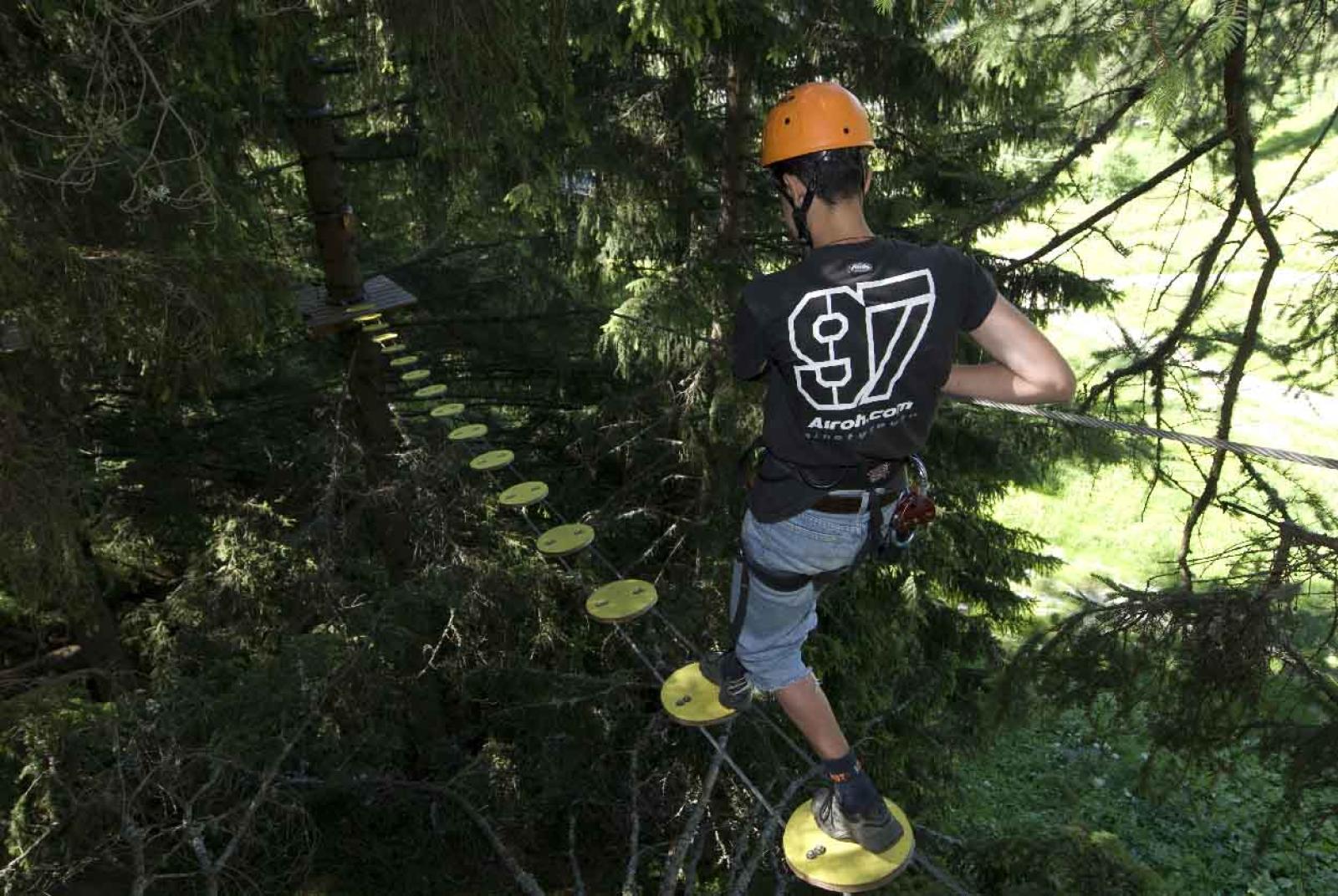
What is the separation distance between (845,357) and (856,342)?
0.15 feet

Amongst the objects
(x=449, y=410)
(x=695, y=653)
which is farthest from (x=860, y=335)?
(x=449, y=410)

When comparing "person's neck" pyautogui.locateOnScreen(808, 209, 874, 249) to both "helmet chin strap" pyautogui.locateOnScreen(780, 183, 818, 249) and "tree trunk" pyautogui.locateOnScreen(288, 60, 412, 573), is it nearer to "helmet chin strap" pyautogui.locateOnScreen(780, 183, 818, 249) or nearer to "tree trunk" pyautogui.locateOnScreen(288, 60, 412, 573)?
"helmet chin strap" pyautogui.locateOnScreen(780, 183, 818, 249)

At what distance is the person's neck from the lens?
2.25 m

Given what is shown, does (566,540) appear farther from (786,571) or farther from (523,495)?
(786,571)

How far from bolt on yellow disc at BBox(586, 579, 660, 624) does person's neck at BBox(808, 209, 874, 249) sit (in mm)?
2027

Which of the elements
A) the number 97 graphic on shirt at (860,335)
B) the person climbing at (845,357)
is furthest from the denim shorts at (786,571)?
the number 97 graphic on shirt at (860,335)

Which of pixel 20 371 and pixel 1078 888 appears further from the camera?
pixel 20 371

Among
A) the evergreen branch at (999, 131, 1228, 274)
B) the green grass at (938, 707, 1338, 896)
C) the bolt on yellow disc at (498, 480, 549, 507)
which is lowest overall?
the green grass at (938, 707, 1338, 896)

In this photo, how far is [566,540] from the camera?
4566 mm

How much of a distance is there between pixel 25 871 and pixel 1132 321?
27.0 meters

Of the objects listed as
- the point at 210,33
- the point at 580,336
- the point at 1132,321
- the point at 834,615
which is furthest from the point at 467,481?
the point at 1132,321

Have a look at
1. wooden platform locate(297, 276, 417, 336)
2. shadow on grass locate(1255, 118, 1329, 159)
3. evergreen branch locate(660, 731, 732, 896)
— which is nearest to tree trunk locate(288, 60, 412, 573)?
wooden platform locate(297, 276, 417, 336)

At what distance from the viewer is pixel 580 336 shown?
8.23 meters

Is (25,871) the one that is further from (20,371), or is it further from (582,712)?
(582,712)
